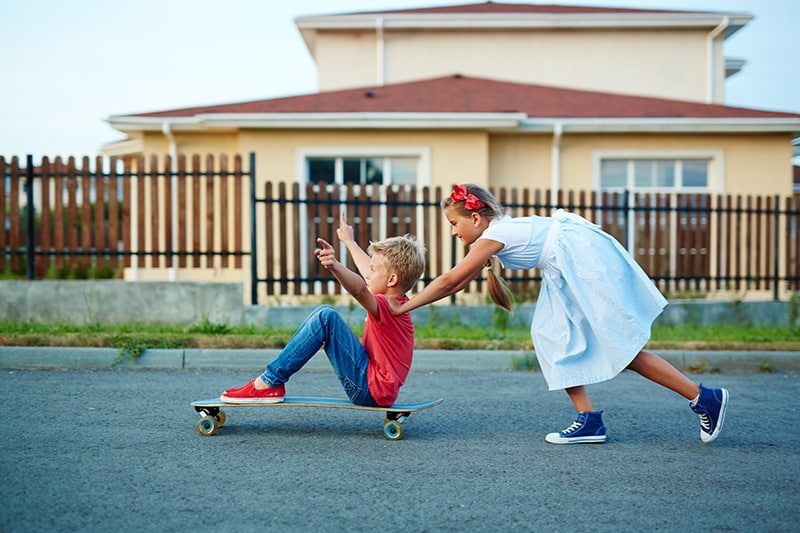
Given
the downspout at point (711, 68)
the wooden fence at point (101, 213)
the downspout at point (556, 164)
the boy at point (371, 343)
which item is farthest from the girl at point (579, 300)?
the downspout at point (711, 68)

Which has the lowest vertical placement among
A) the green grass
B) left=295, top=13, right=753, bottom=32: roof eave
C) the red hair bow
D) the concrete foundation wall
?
the green grass

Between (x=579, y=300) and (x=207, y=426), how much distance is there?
2.27 meters

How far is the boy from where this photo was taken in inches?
177

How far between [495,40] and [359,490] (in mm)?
17827

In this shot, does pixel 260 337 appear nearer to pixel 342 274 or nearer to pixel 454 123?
pixel 342 274

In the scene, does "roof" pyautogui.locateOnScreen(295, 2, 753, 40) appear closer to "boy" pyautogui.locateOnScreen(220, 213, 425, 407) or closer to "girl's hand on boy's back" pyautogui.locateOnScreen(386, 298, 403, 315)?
"boy" pyautogui.locateOnScreen(220, 213, 425, 407)

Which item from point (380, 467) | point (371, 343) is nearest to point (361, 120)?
point (371, 343)

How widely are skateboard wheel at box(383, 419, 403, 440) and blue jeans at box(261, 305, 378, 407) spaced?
0.79 feet

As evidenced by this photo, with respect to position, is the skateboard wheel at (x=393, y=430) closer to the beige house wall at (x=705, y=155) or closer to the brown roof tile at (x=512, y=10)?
the beige house wall at (x=705, y=155)

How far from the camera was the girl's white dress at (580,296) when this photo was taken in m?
4.50

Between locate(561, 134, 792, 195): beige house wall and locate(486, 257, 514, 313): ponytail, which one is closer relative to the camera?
locate(486, 257, 514, 313): ponytail

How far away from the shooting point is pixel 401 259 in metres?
4.48

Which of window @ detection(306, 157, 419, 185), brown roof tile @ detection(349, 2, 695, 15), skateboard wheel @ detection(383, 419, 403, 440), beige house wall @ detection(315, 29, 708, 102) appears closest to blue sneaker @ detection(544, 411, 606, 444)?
skateboard wheel @ detection(383, 419, 403, 440)

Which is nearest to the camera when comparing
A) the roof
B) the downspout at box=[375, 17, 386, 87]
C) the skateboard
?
the skateboard
